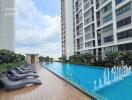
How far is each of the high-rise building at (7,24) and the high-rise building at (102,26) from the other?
17.0m

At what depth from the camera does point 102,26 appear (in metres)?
43.9

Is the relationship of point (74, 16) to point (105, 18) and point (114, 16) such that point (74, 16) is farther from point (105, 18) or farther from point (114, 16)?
point (114, 16)

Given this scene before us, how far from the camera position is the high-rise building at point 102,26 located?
1371 inches

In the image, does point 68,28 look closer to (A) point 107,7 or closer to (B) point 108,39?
(A) point 107,7

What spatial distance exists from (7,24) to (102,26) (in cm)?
1968

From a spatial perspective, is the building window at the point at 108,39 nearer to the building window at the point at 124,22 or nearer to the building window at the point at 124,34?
the building window at the point at 124,34

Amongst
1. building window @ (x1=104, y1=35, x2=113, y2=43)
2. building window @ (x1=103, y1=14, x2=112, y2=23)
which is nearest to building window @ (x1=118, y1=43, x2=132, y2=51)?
building window @ (x1=104, y1=35, x2=113, y2=43)

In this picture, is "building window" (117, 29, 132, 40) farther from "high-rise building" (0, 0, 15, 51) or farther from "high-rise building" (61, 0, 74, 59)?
"high-rise building" (61, 0, 74, 59)

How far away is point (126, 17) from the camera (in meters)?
34.0

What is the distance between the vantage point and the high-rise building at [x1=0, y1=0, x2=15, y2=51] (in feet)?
151

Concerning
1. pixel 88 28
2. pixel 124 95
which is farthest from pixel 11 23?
pixel 124 95

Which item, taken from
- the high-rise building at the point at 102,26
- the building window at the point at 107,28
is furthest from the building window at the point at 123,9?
the building window at the point at 107,28

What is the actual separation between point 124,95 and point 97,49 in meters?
34.8

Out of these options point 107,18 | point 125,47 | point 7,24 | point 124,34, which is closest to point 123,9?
point 124,34
